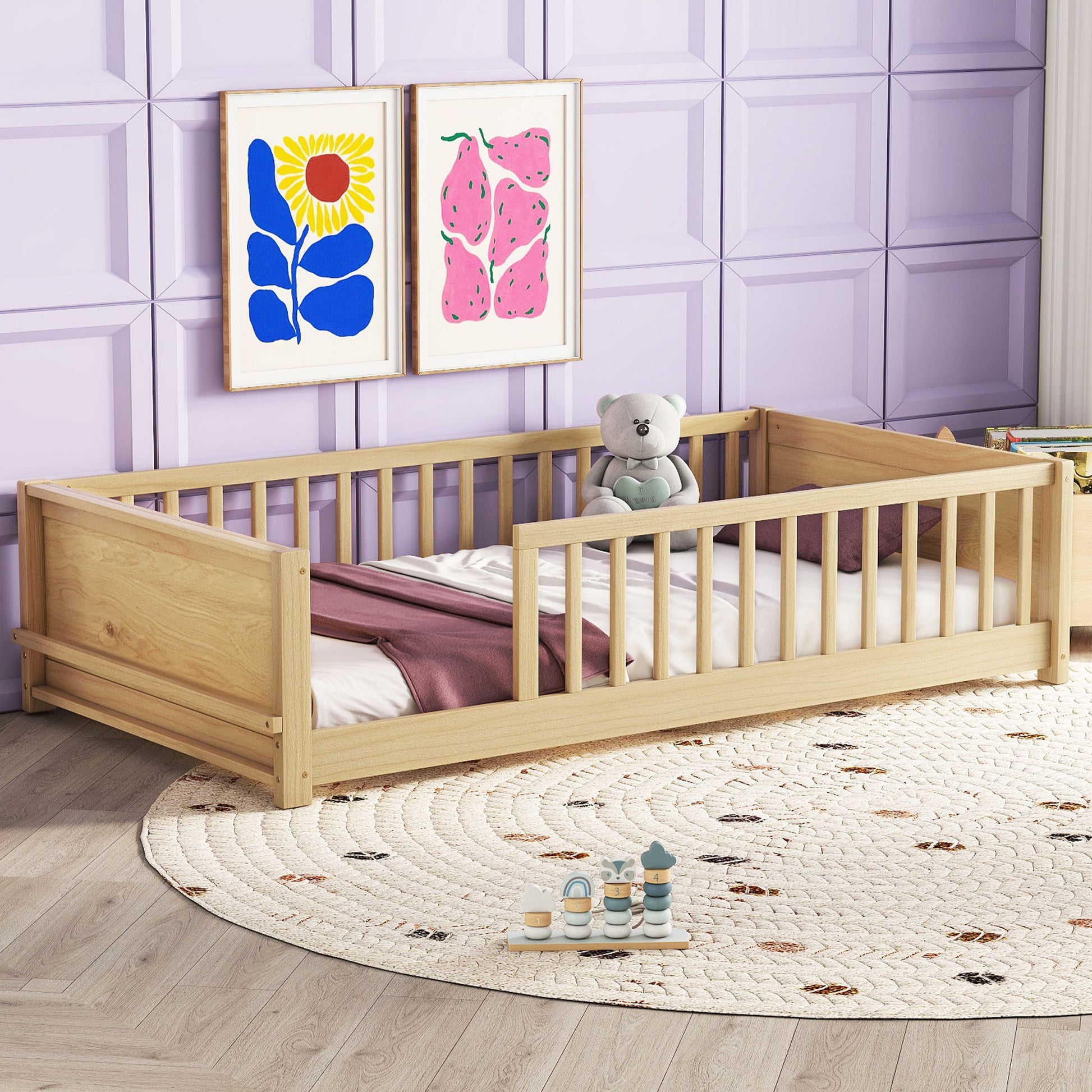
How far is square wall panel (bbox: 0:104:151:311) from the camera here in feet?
12.2

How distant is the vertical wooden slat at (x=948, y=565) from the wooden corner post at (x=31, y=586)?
1.75 m

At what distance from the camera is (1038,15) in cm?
487

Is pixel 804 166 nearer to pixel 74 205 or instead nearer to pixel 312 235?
pixel 312 235

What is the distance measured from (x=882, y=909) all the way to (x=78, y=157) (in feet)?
6.91

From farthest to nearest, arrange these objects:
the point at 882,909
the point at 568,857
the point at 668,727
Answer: the point at 668,727, the point at 568,857, the point at 882,909

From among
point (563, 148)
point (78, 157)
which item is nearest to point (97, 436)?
point (78, 157)

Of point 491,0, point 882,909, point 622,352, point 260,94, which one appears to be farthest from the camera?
point 622,352

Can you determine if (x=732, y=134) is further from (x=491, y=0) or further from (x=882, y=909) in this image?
(x=882, y=909)

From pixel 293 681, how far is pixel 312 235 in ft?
3.97

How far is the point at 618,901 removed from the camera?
263 cm

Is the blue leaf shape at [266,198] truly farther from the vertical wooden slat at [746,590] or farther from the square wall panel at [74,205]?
the vertical wooden slat at [746,590]

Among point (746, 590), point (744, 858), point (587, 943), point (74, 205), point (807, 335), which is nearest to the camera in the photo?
point (587, 943)

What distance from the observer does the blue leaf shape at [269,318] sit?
3961mm

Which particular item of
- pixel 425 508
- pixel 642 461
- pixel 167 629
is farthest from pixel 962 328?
pixel 167 629
